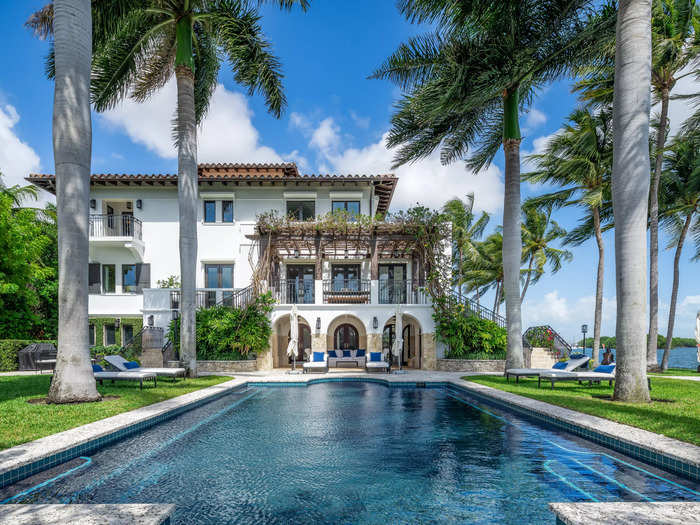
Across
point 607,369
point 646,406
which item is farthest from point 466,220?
point 646,406

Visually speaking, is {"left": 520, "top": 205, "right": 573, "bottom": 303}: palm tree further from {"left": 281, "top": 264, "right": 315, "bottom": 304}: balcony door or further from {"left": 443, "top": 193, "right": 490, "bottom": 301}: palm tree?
{"left": 281, "top": 264, "right": 315, "bottom": 304}: balcony door

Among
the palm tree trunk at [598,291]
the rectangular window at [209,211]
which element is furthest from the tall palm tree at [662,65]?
the rectangular window at [209,211]

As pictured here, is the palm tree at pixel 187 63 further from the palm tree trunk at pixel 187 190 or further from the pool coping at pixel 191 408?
the pool coping at pixel 191 408

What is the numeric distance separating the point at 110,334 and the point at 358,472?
19.9 m

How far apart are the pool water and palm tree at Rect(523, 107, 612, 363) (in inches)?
591

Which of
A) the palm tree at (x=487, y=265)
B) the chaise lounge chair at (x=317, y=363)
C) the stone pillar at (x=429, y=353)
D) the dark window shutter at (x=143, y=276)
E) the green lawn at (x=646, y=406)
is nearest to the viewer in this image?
the green lawn at (x=646, y=406)

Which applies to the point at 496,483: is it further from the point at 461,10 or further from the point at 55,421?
the point at 461,10

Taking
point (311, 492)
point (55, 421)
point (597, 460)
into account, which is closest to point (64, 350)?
point (55, 421)

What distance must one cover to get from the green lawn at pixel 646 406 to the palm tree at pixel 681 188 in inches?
419

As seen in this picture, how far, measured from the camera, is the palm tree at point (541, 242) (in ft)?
105

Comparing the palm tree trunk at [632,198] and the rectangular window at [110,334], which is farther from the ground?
the palm tree trunk at [632,198]

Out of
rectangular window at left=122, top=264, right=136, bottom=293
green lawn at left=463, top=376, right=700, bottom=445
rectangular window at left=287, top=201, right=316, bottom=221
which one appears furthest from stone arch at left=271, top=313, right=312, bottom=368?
green lawn at left=463, top=376, right=700, bottom=445

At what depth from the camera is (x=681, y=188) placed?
2059cm

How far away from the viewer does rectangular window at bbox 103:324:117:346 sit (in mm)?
21375
